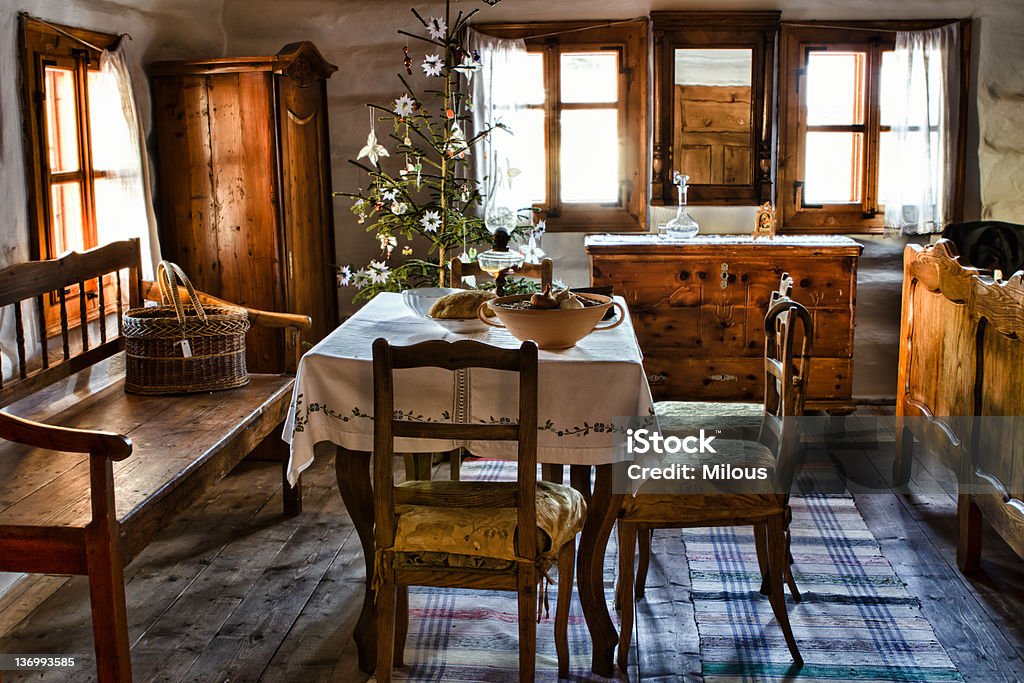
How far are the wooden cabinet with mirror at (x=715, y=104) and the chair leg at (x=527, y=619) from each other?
3534 millimetres

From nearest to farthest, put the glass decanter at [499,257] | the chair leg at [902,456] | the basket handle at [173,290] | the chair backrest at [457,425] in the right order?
the chair backrest at [457,425], the glass decanter at [499,257], the basket handle at [173,290], the chair leg at [902,456]

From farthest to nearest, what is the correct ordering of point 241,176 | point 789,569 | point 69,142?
point 241,176, point 69,142, point 789,569

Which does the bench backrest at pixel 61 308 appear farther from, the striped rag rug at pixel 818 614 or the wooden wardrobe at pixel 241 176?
the striped rag rug at pixel 818 614

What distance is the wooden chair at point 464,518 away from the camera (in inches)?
96.9

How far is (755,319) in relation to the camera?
17.5 ft

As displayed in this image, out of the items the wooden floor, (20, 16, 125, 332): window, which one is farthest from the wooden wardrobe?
the wooden floor

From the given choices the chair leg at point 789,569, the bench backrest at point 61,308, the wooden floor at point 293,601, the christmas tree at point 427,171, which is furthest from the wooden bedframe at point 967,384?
the bench backrest at point 61,308

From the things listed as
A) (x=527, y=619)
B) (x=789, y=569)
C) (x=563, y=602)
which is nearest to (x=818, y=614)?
(x=789, y=569)

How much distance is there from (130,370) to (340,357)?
4.90 ft

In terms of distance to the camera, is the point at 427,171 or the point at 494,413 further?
the point at 427,171

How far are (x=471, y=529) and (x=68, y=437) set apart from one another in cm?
100

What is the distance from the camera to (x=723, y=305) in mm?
5316

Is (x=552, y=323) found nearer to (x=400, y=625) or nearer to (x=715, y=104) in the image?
(x=400, y=625)

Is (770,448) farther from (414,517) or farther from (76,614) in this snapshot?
(76,614)
